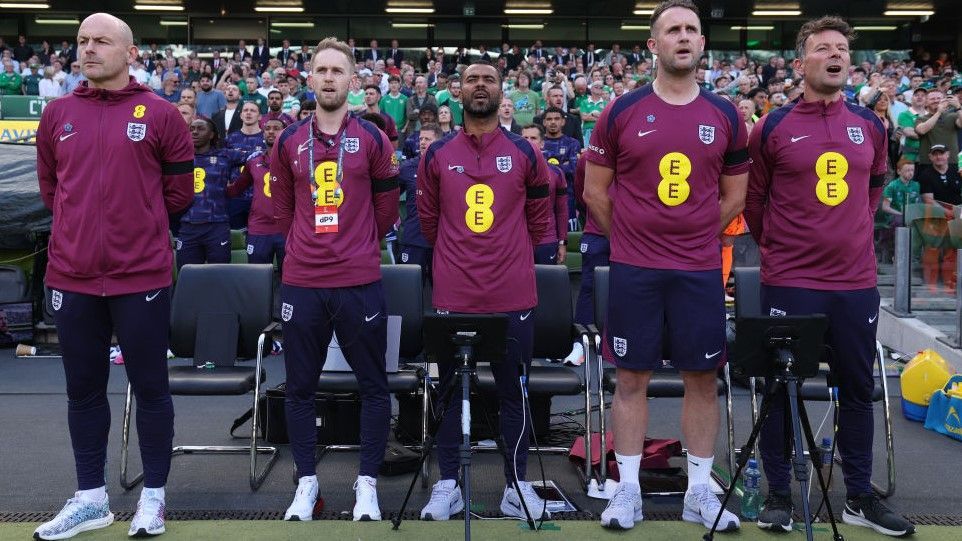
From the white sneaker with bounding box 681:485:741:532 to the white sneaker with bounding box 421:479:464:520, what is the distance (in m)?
0.97

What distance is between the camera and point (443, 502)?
4.14 meters

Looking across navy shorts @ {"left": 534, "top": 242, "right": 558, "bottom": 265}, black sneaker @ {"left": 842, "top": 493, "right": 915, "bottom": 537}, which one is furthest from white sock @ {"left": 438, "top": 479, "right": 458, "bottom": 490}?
navy shorts @ {"left": 534, "top": 242, "right": 558, "bottom": 265}

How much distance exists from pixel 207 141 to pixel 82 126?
441 cm

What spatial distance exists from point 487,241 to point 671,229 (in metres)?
0.81

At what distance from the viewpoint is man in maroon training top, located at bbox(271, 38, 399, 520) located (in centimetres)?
409

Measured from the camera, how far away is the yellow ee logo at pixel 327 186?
4.09 metres

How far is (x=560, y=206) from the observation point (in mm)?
6910

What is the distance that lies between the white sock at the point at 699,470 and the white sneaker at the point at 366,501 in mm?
1314

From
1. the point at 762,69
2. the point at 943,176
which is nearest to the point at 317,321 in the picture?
the point at 943,176

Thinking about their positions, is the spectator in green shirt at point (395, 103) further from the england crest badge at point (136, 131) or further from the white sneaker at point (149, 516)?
the white sneaker at point (149, 516)

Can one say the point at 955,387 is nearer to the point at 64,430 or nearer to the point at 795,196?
the point at 795,196

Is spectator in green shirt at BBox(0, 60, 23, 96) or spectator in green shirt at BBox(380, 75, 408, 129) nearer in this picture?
spectator in green shirt at BBox(380, 75, 408, 129)

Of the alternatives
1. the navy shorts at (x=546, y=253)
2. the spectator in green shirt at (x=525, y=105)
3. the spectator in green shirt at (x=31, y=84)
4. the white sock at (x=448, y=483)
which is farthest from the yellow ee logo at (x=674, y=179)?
the spectator in green shirt at (x=31, y=84)

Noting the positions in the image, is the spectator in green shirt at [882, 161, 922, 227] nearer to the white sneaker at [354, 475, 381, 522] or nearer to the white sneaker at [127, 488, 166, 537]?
the white sneaker at [354, 475, 381, 522]
